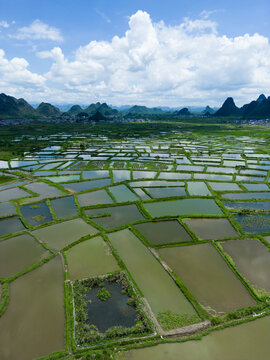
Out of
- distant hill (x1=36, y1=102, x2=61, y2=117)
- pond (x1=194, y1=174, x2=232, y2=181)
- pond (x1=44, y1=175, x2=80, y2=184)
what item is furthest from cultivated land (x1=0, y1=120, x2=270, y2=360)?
distant hill (x1=36, y1=102, x2=61, y2=117)

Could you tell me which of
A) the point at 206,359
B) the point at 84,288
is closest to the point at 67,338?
the point at 84,288

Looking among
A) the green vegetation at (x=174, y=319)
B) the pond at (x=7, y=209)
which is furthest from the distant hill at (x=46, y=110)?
the green vegetation at (x=174, y=319)

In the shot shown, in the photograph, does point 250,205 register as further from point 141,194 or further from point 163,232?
point 141,194

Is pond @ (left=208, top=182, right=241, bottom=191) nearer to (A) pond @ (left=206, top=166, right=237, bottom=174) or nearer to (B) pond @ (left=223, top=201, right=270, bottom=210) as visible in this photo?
(B) pond @ (left=223, top=201, right=270, bottom=210)

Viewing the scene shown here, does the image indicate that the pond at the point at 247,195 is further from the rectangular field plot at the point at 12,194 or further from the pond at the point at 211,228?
the rectangular field plot at the point at 12,194

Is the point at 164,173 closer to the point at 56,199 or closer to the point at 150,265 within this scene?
the point at 56,199

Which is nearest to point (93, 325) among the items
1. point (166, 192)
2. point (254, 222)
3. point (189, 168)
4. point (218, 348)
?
point (218, 348)

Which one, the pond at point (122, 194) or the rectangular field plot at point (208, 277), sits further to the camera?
the pond at point (122, 194)
